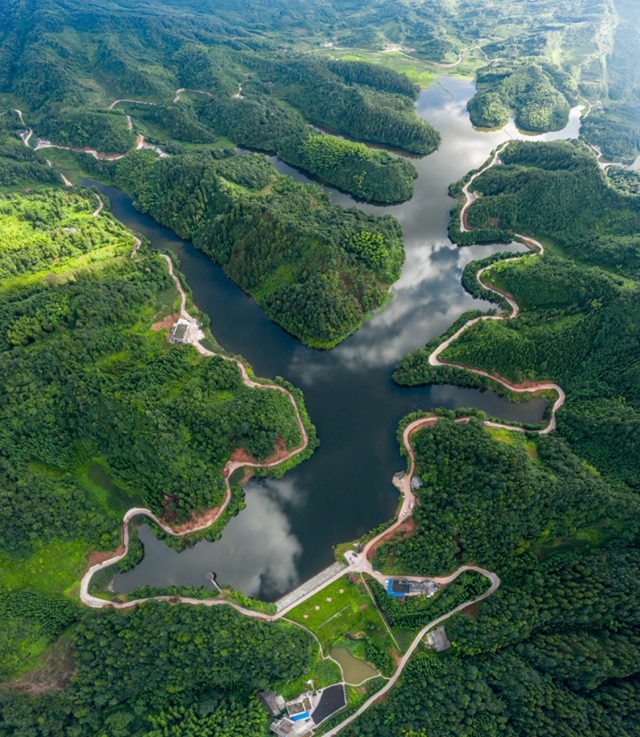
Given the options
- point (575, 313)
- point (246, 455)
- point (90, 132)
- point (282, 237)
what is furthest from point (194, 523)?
point (90, 132)

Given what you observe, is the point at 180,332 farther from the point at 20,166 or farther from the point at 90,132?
the point at 90,132

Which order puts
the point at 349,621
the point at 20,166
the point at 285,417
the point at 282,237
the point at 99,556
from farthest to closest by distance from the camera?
the point at 20,166, the point at 282,237, the point at 285,417, the point at 99,556, the point at 349,621

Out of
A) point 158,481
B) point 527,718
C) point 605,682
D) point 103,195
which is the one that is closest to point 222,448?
point 158,481

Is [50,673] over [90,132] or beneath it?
beneath

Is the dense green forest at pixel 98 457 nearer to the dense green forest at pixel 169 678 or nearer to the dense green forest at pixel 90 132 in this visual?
the dense green forest at pixel 169 678

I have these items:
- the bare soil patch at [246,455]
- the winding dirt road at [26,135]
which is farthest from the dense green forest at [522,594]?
the winding dirt road at [26,135]

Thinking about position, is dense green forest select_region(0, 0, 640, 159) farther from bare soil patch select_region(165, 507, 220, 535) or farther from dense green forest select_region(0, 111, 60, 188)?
bare soil patch select_region(165, 507, 220, 535)

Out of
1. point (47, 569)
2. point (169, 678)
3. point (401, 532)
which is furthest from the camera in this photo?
point (401, 532)
